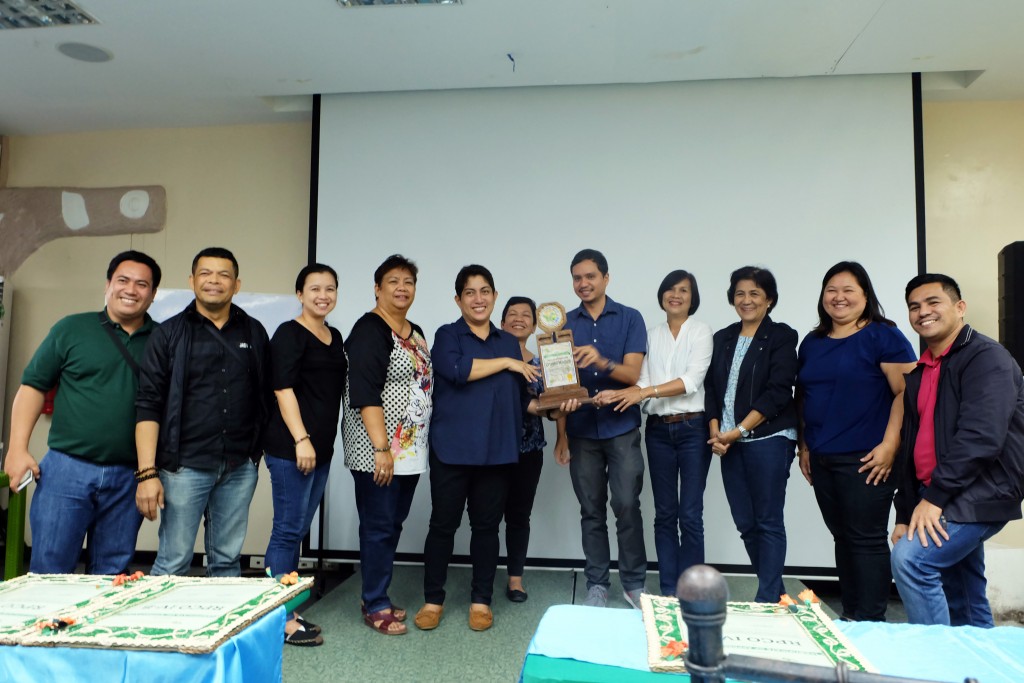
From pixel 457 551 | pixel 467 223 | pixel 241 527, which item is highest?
pixel 467 223

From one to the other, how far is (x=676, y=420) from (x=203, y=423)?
1800 millimetres

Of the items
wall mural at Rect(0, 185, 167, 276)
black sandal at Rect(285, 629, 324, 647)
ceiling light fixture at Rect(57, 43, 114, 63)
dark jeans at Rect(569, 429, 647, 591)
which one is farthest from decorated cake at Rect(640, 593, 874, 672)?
wall mural at Rect(0, 185, 167, 276)

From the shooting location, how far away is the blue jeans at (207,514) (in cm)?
221

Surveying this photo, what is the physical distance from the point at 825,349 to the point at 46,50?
12.8ft

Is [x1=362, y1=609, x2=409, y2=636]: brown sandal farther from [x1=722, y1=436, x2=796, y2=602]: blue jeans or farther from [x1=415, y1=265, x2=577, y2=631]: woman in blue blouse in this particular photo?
[x1=722, y1=436, x2=796, y2=602]: blue jeans

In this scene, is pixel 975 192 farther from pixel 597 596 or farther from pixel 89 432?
pixel 89 432

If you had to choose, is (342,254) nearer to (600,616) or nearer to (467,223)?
(467,223)

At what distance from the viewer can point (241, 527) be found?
2.37 m

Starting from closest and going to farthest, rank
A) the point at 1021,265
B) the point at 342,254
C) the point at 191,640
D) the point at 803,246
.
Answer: the point at 191,640
the point at 1021,265
the point at 803,246
the point at 342,254

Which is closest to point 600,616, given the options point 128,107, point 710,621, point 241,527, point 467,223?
point 710,621

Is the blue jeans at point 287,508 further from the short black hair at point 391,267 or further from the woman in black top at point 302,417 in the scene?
the short black hair at point 391,267

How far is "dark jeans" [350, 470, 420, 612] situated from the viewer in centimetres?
269

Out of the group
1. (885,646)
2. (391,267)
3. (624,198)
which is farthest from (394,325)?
(885,646)

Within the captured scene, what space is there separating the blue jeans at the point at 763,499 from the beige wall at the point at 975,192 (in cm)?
201
